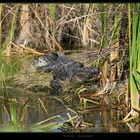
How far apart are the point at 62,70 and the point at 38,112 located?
9.8 inches

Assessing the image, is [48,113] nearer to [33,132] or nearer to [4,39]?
[33,132]

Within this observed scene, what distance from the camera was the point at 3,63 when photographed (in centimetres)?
318

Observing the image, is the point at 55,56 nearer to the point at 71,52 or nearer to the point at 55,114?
the point at 71,52

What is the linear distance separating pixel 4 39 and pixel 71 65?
368 millimetres

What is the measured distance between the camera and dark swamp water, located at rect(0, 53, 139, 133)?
123 inches

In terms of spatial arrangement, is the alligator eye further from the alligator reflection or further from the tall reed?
the tall reed

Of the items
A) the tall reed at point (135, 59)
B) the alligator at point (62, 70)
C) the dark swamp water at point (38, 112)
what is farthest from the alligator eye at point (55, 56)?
the tall reed at point (135, 59)

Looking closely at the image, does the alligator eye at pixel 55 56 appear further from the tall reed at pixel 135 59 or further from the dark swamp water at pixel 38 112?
the tall reed at pixel 135 59

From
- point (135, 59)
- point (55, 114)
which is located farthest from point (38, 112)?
point (135, 59)

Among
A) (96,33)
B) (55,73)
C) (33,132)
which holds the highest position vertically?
(96,33)

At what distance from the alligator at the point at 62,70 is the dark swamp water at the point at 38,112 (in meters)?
0.06

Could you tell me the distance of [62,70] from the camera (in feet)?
10.5

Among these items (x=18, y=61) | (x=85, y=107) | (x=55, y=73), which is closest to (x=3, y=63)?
(x=18, y=61)

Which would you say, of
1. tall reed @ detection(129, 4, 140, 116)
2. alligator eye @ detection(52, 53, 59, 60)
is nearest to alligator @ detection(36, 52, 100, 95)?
alligator eye @ detection(52, 53, 59, 60)
